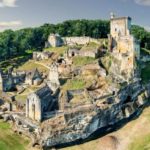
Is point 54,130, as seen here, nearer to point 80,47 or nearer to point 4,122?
point 4,122

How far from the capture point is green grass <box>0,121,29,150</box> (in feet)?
195

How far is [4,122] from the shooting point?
6744cm

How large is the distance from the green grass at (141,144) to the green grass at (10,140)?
18.0 meters

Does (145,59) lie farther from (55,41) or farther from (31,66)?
(31,66)

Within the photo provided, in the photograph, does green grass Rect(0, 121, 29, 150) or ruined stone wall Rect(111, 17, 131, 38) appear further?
ruined stone wall Rect(111, 17, 131, 38)

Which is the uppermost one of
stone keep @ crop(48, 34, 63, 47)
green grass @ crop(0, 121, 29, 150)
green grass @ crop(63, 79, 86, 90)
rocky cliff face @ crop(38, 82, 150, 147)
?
stone keep @ crop(48, 34, 63, 47)

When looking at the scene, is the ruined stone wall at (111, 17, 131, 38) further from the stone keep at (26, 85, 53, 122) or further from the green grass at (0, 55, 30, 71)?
the stone keep at (26, 85, 53, 122)

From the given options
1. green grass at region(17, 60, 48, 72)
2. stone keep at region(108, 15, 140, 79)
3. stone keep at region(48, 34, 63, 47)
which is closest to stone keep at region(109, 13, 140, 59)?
stone keep at region(108, 15, 140, 79)

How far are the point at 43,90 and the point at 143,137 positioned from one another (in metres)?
20.4

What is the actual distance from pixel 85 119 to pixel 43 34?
5722 centimetres

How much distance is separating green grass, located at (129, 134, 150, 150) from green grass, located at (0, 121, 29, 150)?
1800cm

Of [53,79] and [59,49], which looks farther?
[59,49]

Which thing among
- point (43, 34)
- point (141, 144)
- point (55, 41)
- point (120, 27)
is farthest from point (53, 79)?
point (43, 34)

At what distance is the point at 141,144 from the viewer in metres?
60.2
